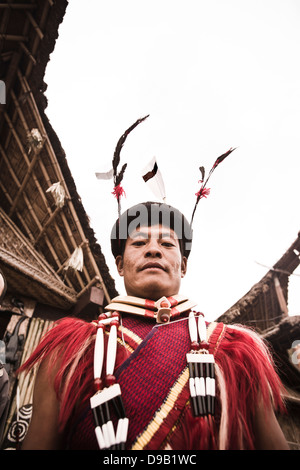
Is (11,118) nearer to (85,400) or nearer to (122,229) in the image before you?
(122,229)

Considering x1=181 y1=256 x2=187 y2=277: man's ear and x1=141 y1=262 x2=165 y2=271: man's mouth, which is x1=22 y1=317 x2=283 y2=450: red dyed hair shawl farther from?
x1=181 y1=256 x2=187 y2=277: man's ear

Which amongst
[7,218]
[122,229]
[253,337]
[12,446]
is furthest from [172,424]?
[7,218]

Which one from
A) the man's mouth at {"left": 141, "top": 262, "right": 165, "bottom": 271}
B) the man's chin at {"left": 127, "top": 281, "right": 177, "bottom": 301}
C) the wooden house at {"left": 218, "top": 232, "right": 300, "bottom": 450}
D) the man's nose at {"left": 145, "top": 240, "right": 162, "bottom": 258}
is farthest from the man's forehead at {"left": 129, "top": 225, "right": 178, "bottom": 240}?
the wooden house at {"left": 218, "top": 232, "right": 300, "bottom": 450}

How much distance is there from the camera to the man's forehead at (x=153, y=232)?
1.89 meters

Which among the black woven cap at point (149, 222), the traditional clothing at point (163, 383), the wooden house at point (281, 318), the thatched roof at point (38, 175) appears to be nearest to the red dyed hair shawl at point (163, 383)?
the traditional clothing at point (163, 383)

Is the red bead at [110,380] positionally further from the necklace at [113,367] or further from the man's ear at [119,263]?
the man's ear at [119,263]

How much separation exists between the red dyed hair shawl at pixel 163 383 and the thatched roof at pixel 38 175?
2.76 meters

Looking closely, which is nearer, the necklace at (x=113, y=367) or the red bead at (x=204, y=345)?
the necklace at (x=113, y=367)

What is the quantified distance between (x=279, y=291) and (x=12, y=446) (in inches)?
224

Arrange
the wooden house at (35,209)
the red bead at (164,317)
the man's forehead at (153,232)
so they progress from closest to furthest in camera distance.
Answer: the red bead at (164,317)
the man's forehead at (153,232)
the wooden house at (35,209)

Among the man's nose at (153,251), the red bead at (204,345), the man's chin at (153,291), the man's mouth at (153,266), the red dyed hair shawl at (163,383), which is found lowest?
the red dyed hair shawl at (163,383)

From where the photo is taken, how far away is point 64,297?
437 cm

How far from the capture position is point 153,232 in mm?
1905

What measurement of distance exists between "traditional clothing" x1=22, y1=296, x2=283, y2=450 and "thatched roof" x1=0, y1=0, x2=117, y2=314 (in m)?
2.77
